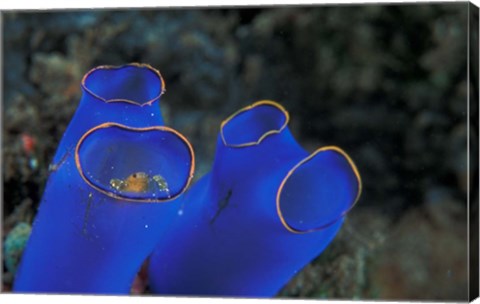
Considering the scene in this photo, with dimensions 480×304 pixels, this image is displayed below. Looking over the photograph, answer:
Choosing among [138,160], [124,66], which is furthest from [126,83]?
[138,160]

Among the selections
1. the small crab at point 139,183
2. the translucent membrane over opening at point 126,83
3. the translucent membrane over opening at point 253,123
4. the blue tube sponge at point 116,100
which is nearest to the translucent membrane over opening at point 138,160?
the small crab at point 139,183

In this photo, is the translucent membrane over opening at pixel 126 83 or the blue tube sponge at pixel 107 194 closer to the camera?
the blue tube sponge at pixel 107 194

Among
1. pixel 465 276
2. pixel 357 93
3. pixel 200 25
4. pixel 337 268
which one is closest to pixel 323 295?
pixel 337 268

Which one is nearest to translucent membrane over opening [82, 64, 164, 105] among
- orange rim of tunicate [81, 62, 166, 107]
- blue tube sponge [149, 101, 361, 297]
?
orange rim of tunicate [81, 62, 166, 107]

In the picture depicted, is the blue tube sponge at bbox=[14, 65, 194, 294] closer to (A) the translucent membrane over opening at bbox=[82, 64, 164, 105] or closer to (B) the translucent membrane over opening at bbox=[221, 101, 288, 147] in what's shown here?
(A) the translucent membrane over opening at bbox=[82, 64, 164, 105]

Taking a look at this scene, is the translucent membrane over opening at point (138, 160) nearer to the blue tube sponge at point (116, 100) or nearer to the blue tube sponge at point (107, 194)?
the blue tube sponge at point (107, 194)

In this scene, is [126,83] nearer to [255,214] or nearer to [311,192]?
[255,214]
